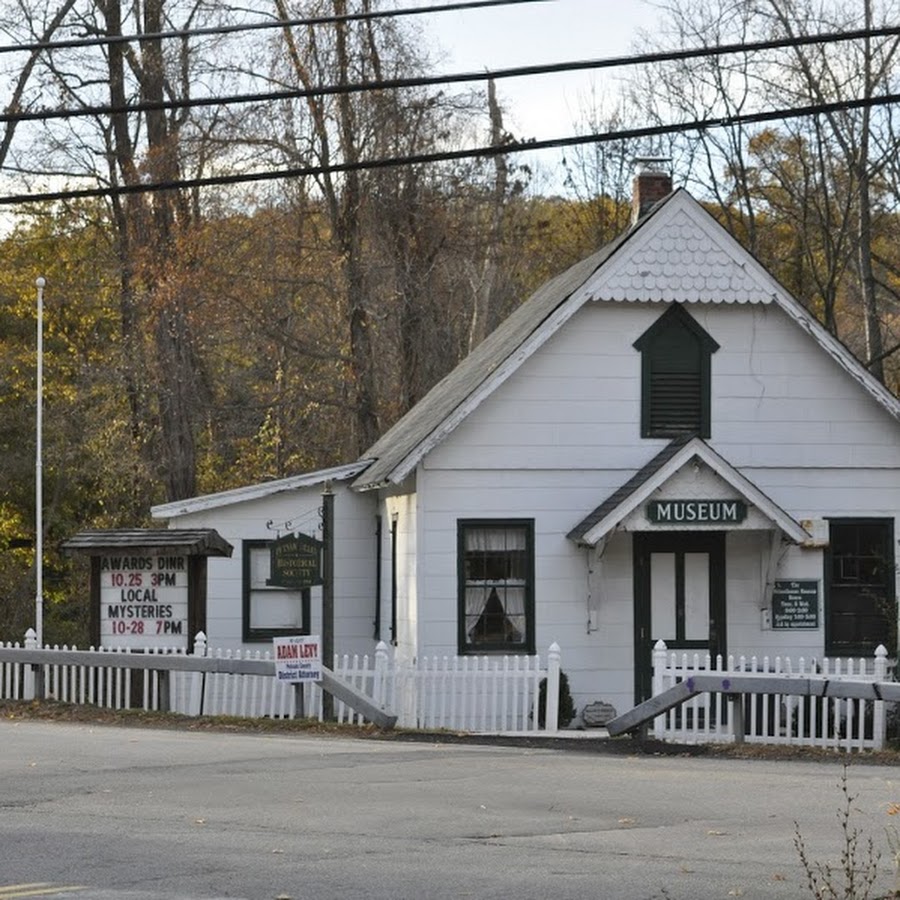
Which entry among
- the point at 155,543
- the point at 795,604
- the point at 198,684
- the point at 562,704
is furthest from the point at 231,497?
the point at 795,604

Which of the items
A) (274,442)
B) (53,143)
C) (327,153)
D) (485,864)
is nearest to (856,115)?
(327,153)

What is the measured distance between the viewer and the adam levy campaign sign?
2244 cm

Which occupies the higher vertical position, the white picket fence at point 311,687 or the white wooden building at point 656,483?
the white wooden building at point 656,483

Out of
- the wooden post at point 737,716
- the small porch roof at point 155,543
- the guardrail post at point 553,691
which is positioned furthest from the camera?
the small porch roof at point 155,543

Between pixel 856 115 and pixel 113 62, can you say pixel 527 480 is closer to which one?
pixel 856 115

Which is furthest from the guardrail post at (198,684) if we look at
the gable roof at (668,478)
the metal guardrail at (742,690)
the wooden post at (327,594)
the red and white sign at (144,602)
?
the metal guardrail at (742,690)

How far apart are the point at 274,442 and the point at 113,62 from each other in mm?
9256

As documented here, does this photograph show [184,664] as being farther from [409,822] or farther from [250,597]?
[409,822]

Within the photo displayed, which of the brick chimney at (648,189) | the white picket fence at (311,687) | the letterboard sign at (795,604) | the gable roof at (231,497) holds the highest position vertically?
the brick chimney at (648,189)

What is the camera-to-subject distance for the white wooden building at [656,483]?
1005 inches

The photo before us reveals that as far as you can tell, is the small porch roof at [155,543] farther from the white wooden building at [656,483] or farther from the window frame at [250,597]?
the window frame at [250,597]

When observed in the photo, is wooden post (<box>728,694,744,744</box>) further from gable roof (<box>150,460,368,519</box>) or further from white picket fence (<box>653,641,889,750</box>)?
gable roof (<box>150,460,368,519</box>)

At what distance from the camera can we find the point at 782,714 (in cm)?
2395

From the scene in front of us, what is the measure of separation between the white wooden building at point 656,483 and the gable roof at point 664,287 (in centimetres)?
3
